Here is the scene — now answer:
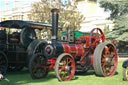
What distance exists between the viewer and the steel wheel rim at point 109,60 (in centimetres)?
954

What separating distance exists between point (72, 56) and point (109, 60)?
5.05 feet

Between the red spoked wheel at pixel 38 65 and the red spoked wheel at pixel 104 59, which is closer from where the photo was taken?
the red spoked wheel at pixel 38 65

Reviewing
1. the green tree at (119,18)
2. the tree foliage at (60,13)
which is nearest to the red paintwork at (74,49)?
the green tree at (119,18)

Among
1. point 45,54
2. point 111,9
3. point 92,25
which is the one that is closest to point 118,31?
point 111,9

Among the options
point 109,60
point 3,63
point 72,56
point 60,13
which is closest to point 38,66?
point 72,56

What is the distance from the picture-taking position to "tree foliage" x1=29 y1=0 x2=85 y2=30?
26.6m

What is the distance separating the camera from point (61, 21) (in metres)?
26.8

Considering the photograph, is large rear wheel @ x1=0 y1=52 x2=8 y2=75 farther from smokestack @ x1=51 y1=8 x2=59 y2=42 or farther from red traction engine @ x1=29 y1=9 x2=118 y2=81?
smokestack @ x1=51 y1=8 x2=59 y2=42

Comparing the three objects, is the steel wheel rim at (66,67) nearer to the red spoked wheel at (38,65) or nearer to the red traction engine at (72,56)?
the red traction engine at (72,56)

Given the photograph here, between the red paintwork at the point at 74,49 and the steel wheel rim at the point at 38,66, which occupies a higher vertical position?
the red paintwork at the point at 74,49

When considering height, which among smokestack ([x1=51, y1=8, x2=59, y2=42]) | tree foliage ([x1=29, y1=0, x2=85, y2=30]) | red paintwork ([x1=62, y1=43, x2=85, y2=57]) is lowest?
red paintwork ([x1=62, y1=43, x2=85, y2=57])

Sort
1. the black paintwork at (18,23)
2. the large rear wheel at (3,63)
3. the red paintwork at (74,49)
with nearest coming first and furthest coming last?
the red paintwork at (74,49), the large rear wheel at (3,63), the black paintwork at (18,23)

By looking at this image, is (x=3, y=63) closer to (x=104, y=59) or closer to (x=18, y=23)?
(x=18, y=23)

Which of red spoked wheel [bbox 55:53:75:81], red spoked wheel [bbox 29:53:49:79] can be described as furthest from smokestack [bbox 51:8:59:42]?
red spoked wheel [bbox 55:53:75:81]
